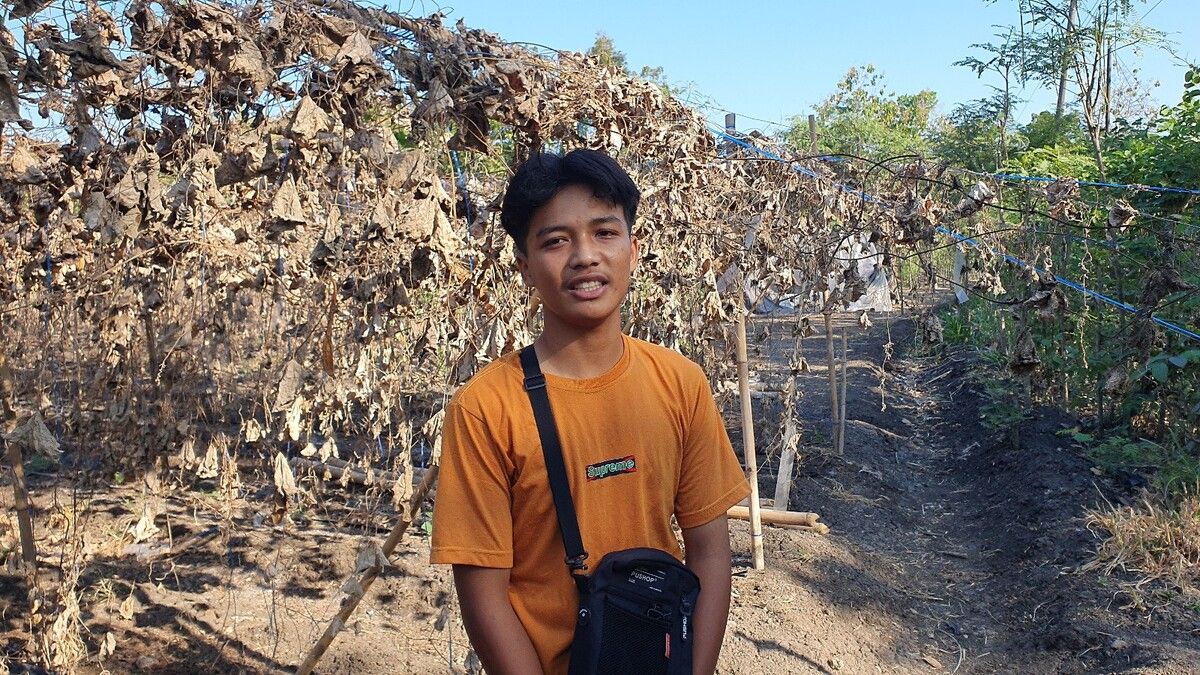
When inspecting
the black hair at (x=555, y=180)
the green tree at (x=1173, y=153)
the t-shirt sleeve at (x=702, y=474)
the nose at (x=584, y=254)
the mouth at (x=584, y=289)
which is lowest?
the t-shirt sleeve at (x=702, y=474)

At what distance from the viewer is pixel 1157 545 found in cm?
511

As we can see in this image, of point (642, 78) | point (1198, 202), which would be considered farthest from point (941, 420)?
point (642, 78)

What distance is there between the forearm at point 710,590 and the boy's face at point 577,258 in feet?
1.43

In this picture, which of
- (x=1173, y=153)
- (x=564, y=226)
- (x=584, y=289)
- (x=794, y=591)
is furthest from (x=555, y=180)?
(x=1173, y=153)

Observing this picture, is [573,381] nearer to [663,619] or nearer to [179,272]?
[663,619]

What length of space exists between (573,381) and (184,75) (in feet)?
4.51

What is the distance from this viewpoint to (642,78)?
3506 mm

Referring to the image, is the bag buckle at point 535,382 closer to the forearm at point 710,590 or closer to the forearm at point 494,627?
the forearm at point 494,627

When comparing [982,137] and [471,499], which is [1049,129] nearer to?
[982,137]

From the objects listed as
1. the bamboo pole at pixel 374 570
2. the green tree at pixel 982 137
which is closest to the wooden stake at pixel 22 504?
the bamboo pole at pixel 374 570

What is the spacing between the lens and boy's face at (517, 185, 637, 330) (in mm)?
1642

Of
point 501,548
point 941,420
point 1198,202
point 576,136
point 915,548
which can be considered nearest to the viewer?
point 501,548

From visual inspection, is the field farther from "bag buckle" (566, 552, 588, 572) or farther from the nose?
"bag buckle" (566, 552, 588, 572)

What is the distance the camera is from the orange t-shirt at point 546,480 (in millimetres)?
1579
